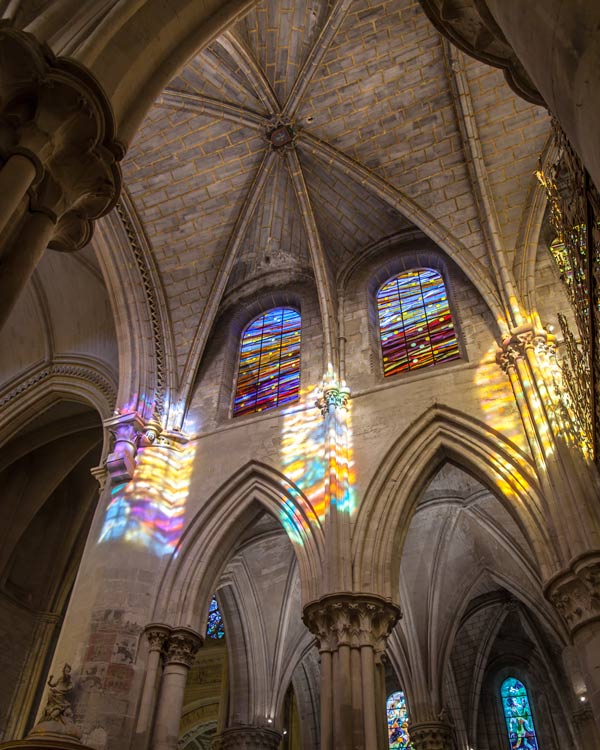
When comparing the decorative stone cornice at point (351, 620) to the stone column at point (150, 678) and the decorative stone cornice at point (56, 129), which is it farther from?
the decorative stone cornice at point (56, 129)

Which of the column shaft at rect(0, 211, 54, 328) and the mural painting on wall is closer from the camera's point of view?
the column shaft at rect(0, 211, 54, 328)

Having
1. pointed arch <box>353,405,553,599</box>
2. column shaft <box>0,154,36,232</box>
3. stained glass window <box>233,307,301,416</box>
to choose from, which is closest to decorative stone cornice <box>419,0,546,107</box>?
column shaft <box>0,154,36,232</box>

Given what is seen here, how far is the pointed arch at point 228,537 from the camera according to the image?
326 inches

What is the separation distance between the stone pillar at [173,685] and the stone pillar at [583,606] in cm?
411

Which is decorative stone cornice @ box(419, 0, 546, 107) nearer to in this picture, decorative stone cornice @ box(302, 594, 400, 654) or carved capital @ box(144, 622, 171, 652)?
decorative stone cornice @ box(302, 594, 400, 654)

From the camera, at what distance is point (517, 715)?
1387 centimetres

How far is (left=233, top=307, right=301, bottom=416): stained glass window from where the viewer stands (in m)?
11.0

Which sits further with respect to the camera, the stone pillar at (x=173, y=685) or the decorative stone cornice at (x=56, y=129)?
the stone pillar at (x=173, y=685)

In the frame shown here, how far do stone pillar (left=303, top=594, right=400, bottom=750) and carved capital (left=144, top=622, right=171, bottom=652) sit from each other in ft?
5.79

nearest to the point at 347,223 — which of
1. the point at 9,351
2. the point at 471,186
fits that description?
the point at 471,186

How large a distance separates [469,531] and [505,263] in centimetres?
497

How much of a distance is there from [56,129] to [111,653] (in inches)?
231

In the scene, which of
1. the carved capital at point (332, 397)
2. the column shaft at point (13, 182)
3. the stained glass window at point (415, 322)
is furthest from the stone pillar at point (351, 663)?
the column shaft at point (13, 182)

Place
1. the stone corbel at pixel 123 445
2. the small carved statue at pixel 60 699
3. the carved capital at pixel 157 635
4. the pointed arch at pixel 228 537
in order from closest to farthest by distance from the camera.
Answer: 1. the small carved statue at pixel 60 699
2. the carved capital at pixel 157 635
3. the pointed arch at pixel 228 537
4. the stone corbel at pixel 123 445
